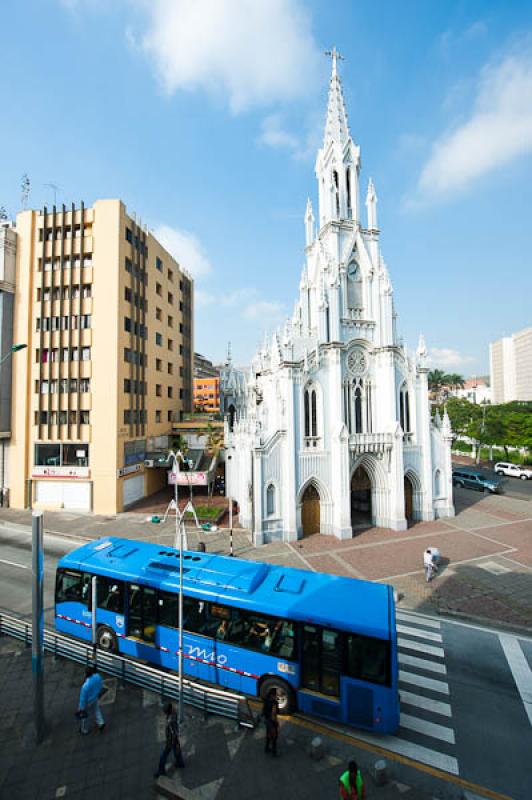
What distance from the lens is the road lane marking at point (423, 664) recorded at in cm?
1244

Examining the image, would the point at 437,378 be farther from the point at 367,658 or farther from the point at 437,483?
the point at 367,658

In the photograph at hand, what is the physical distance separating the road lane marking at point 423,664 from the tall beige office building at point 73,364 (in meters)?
26.4

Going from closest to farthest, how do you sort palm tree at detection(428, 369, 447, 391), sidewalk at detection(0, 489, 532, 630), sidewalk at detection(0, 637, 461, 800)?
sidewalk at detection(0, 637, 461, 800), sidewalk at detection(0, 489, 532, 630), palm tree at detection(428, 369, 447, 391)

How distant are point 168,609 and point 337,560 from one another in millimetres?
12765

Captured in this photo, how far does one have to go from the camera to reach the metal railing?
9.78 meters

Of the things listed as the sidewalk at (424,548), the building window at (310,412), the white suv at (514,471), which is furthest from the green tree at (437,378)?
the building window at (310,412)

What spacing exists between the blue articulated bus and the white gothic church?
12.8 metres

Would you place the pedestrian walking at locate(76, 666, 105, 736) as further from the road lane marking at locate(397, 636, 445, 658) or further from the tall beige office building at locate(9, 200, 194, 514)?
the tall beige office building at locate(9, 200, 194, 514)

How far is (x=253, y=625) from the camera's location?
1035cm

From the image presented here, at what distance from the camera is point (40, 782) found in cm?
826

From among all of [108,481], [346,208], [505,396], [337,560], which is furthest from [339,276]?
[505,396]

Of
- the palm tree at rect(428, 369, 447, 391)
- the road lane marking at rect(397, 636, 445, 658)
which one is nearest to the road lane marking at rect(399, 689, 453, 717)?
the road lane marking at rect(397, 636, 445, 658)

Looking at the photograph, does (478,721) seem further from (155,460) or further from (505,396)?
(505,396)

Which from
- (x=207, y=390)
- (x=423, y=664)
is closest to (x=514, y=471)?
(x=423, y=664)
